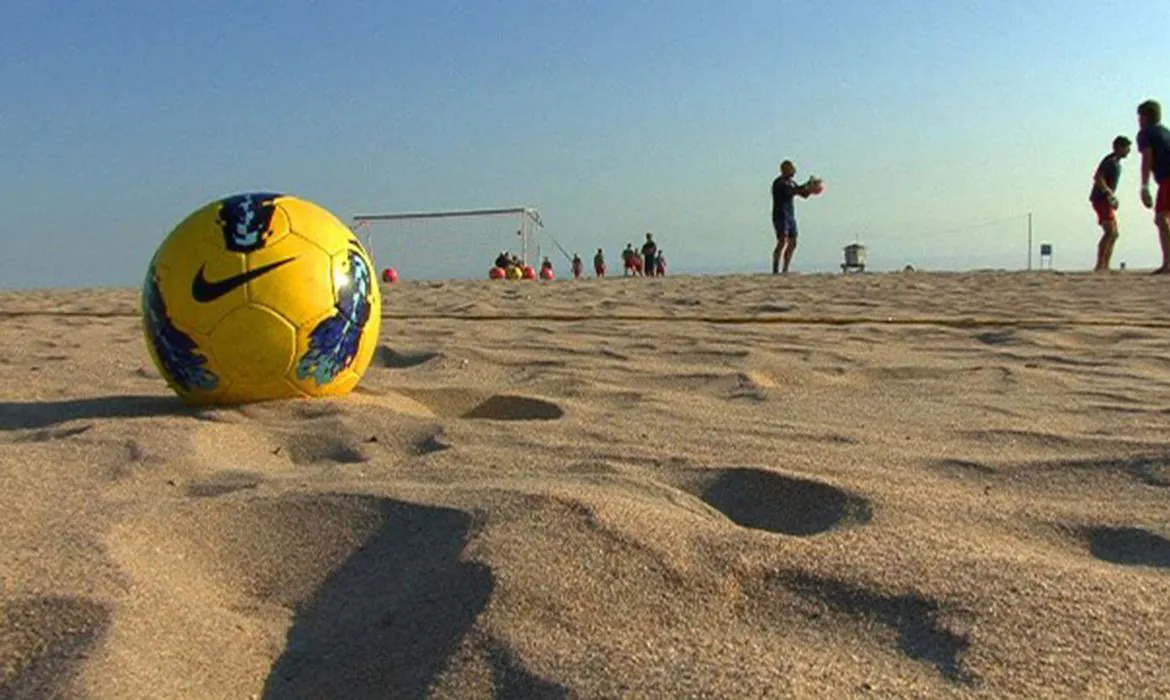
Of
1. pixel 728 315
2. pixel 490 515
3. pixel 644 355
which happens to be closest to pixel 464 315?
pixel 728 315

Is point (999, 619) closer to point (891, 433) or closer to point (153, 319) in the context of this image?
point (891, 433)

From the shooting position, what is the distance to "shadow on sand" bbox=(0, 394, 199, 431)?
317 centimetres

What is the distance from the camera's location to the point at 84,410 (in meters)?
3.33

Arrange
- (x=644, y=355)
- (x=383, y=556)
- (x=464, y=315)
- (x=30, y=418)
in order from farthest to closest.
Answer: (x=464, y=315) < (x=644, y=355) < (x=30, y=418) < (x=383, y=556)

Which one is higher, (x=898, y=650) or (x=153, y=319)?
(x=153, y=319)

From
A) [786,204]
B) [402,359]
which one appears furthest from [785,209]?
[402,359]

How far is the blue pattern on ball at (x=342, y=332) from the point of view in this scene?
3295 mm

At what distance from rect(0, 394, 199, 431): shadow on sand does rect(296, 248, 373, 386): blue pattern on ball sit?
1.21 feet

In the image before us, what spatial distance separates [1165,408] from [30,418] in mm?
3315

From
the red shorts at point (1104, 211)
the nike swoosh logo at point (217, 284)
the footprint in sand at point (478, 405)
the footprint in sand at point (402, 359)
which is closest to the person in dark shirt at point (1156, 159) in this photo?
the red shorts at point (1104, 211)

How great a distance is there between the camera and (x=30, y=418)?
10.7ft

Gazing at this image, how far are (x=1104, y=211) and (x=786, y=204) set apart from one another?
341 centimetres

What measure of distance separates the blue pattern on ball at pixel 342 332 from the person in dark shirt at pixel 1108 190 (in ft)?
31.3

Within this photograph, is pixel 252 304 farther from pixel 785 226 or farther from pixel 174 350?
pixel 785 226
